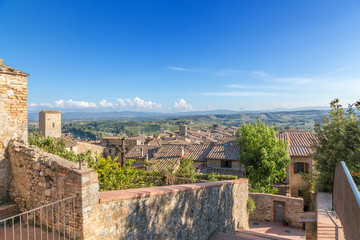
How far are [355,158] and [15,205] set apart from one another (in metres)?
13.8

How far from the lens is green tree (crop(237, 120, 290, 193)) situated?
18.0 metres

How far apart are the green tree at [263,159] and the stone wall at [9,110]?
17.1m

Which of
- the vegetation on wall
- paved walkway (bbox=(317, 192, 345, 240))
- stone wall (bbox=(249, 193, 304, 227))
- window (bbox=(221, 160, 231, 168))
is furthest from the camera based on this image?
window (bbox=(221, 160, 231, 168))

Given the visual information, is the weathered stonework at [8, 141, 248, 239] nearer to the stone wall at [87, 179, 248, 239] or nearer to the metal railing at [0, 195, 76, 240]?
the stone wall at [87, 179, 248, 239]

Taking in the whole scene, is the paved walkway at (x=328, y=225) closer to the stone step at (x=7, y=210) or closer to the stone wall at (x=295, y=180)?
the stone step at (x=7, y=210)

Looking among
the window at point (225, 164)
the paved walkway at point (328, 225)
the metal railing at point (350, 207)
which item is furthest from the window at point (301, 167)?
the metal railing at point (350, 207)

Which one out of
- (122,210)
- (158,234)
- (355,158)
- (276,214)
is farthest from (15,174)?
(276,214)

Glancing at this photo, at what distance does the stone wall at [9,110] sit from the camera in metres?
5.02

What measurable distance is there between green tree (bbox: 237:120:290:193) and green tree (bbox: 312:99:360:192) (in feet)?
18.9

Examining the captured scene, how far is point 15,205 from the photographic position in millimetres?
5156

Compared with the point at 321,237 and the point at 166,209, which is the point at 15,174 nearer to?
the point at 166,209

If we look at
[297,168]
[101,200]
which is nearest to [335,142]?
[101,200]

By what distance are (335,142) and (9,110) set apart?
1431 centimetres

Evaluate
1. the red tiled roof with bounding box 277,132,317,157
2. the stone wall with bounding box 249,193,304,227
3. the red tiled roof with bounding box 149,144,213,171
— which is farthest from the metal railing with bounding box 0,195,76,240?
the red tiled roof with bounding box 277,132,317,157
